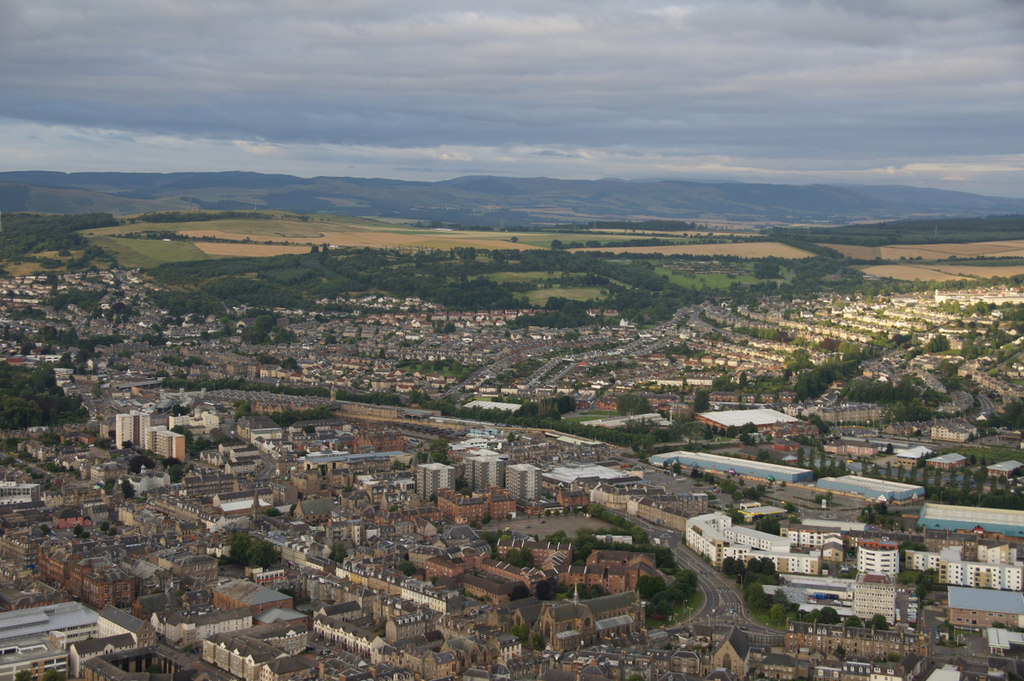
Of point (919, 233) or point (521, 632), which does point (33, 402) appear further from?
point (919, 233)

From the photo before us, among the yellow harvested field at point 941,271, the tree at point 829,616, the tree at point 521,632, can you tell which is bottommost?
the tree at point 521,632

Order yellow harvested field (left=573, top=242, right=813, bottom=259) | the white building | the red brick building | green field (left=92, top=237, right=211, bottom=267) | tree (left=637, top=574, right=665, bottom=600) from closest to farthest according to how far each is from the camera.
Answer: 1. the red brick building
2. tree (left=637, top=574, right=665, bottom=600)
3. the white building
4. green field (left=92, top=237, right=211, bottom=267)
5. yellow harvested field (left=573, top=242, right=813, bottom=259)

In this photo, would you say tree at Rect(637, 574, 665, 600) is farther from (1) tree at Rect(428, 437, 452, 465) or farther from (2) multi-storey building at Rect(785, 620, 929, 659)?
(1) tree at Rect(428, 437, 452, 465)

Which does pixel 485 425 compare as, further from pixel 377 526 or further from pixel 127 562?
pixel 127 562

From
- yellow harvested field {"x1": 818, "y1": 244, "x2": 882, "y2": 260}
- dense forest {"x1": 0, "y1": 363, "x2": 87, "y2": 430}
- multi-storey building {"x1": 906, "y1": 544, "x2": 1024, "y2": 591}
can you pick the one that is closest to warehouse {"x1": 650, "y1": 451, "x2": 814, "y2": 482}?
multi-storey building {"x1": 906, "y1": 544, "x2": 1024, "y2": 591}

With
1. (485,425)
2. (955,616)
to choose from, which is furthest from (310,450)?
(955,616)

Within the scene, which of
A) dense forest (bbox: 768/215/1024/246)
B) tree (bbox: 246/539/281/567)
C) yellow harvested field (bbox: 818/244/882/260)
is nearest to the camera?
tree (bbox: 246/539/281/567)

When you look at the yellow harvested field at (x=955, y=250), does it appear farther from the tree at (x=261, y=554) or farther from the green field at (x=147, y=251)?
the tree at (x=261, y=554)

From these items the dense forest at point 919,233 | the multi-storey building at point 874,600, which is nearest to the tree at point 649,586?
the multi-storey building at point 874,600
